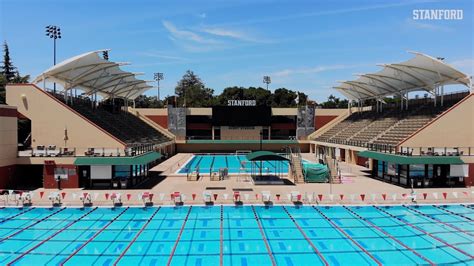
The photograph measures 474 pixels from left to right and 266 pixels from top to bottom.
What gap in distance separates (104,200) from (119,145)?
9.68 metres

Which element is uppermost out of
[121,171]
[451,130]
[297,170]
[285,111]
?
[285,111]

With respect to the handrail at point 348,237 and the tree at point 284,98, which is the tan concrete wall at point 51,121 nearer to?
the handrail at point 348,237

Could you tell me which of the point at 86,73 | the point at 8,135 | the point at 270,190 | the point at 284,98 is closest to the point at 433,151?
the point at 270,190

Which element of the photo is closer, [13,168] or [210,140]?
[13,168]

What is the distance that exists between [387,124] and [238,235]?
30.2 metres

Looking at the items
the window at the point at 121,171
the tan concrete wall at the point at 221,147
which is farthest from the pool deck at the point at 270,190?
the tan concrete wall at the point at 221,147

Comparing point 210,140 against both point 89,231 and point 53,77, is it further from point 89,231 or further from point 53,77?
point 89,231

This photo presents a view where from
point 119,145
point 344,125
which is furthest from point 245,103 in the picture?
point 119,145

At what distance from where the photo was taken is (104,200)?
23625mm

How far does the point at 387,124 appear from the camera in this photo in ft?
137

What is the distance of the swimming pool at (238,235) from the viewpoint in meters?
14.9

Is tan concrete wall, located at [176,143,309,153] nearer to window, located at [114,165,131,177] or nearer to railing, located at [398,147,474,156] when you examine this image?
railing, located at [398,147,474,156]

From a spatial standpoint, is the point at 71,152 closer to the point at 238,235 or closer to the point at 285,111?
the point at 238,235

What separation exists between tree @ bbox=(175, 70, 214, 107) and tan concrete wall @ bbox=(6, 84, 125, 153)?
70512mm
